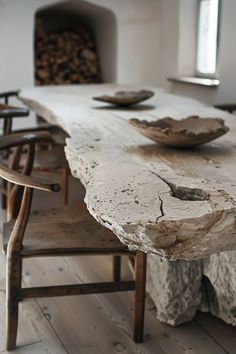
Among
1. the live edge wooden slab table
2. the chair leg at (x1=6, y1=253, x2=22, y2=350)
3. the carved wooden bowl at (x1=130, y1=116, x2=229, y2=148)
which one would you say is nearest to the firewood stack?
the live edge wooden slab table

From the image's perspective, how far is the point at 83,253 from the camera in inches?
62.4

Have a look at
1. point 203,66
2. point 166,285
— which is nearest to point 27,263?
point 166,285

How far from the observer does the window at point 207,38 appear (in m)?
4.04

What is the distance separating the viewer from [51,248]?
157cm

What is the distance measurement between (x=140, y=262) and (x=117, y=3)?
11.1 ft

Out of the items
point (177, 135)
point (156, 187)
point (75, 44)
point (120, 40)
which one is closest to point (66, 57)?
point (75, 44)

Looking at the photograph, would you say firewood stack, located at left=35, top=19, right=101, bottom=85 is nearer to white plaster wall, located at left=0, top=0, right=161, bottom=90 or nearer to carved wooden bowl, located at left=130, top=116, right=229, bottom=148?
white plaster wall, located at left=0, top=0, right=161, bottom=90

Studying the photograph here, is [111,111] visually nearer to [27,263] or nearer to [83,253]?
[27,263]

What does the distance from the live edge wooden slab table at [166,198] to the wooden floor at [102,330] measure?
0.06m

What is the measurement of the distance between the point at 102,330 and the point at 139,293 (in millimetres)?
247

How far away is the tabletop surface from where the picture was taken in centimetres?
106

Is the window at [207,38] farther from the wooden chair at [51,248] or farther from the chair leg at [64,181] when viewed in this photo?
the wooden chair at [51,248]

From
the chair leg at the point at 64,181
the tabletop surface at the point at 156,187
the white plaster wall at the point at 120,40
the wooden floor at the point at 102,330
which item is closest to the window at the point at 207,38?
the white plaster wall at the point at 120,40

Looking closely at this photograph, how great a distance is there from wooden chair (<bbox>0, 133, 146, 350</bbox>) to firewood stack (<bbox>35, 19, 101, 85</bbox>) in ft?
10.3
